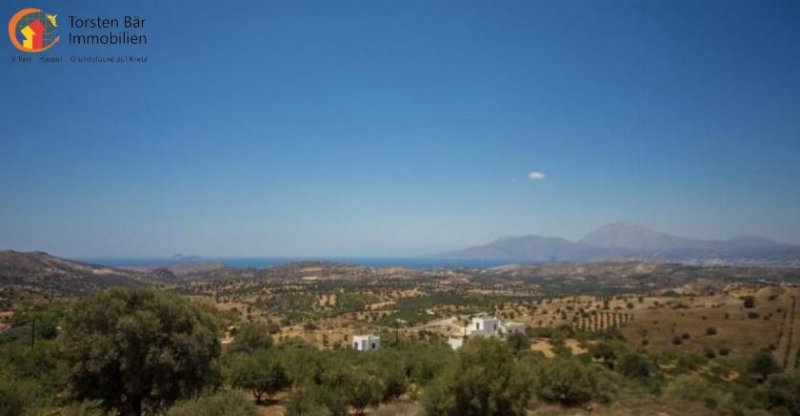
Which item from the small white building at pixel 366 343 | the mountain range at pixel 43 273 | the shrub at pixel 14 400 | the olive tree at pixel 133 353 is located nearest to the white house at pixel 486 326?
the small white building at pixel 366 343

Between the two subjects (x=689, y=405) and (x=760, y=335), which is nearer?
(x=689, y=405)

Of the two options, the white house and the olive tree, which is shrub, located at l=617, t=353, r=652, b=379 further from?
the olive tree

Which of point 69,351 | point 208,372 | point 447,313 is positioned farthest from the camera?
point 447,313

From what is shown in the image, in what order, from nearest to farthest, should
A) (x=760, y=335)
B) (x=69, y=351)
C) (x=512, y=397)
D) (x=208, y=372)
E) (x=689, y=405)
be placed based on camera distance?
1. (x=512, y=397)
2. (x=69, y=351)
3. (x=208, y=372)
4. (x=689, y=405)
5. (x=760, y=335)

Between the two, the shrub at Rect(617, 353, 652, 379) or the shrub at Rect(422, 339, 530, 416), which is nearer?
the shrub at Rect(422, 339, 530, 416)

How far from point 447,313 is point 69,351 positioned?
7203 centimetres

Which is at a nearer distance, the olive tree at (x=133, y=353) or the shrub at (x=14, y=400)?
the shrub at (x=14, y=400)

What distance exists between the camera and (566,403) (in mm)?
23828

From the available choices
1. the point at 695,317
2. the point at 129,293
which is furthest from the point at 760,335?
the point at 129,293

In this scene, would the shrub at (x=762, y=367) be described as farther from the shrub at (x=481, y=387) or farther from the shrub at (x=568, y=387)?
the shrub at (x=481, y=387)

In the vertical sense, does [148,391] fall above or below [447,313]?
above

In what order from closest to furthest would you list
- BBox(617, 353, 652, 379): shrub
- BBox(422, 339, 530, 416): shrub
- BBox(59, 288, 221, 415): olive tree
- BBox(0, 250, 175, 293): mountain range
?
1. BBox(422, 339, 530, 416): shrub
2. BBox(59, 288, 221, 415): olive tree
3. BBox(617, 353, 652, 379): shrub
4. BBox(0, 250, 175, 293): mountain range

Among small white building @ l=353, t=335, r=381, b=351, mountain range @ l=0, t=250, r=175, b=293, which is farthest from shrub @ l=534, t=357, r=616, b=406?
mountain range @ l=0, t=250, r=175, b=293

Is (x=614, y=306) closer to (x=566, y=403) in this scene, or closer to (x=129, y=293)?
(x=566, y=403)
